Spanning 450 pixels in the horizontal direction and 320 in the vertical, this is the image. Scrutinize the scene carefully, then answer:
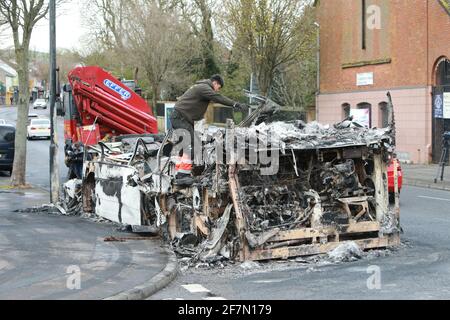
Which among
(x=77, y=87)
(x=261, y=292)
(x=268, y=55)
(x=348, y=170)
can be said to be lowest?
(x=261, y=292)

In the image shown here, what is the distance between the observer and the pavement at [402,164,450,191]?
66.2 ft

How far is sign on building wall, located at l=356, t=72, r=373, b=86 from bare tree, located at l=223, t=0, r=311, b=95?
318cm

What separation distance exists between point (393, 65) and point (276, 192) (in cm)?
2036

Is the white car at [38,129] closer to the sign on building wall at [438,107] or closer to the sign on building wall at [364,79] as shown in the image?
the sign on building wall at [364,79]

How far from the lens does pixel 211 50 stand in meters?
41.8

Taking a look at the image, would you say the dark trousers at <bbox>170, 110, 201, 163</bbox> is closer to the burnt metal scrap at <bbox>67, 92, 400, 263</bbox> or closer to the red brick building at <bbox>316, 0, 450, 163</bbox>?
the burnt metal scrap at <bbox>67, 92, 400, 263</bbox>

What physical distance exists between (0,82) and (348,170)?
9895 centimetres

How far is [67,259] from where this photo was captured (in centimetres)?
883

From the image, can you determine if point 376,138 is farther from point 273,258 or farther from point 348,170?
point 273,258

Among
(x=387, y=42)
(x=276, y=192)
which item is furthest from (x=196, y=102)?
(x=387, y=42)

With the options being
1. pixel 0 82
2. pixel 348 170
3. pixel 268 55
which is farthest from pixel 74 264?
pixel 0 82

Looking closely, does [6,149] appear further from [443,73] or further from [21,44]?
[443,73]

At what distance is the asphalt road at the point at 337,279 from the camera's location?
23.4 ft

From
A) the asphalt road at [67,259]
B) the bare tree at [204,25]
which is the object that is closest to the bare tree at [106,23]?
the bare tree at [204,25]
